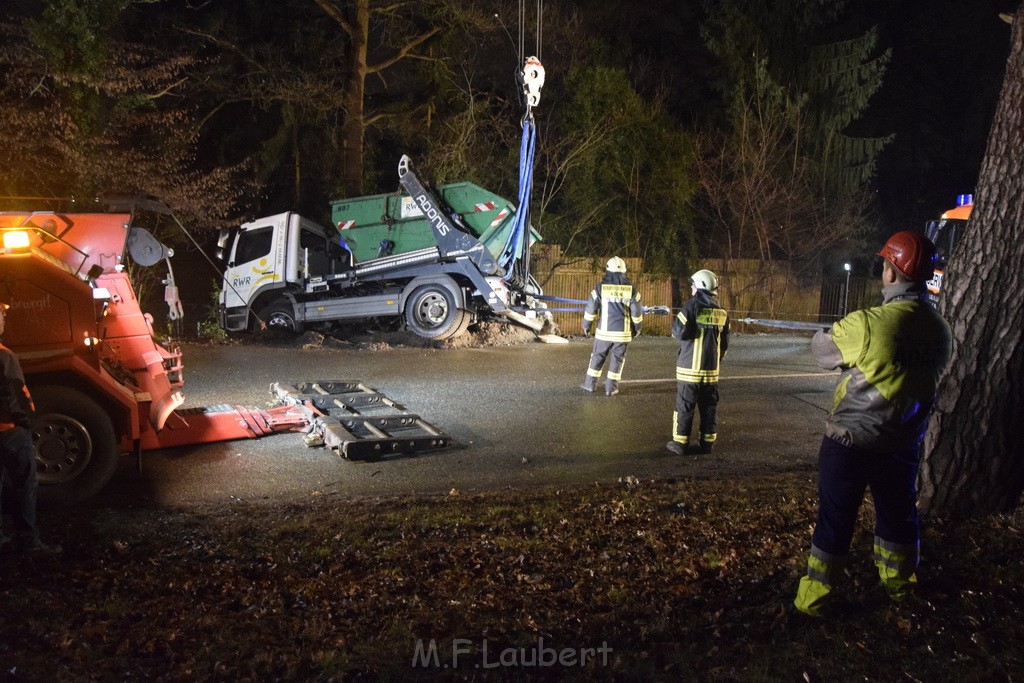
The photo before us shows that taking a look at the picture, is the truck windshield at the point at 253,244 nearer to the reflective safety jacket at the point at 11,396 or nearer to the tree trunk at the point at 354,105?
the tree trunk at the point at 354,105

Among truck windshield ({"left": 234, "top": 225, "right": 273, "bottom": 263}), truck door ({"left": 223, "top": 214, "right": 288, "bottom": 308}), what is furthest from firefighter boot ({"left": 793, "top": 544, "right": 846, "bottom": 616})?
truck windshield ({"left": 234, "top": 225, "right": 273, "bottom": 263})

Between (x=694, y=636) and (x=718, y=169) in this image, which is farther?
(x=718, y=169)

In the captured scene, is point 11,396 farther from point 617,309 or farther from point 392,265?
point 392,265

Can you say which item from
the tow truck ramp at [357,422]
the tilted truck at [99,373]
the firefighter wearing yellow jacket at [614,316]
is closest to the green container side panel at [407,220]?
the firefighter wearing yellow jacket at [614,316]

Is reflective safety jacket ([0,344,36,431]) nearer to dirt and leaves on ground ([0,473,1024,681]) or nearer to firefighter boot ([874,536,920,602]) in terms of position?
dirt and leaves on ground ([0,473,1024,681])

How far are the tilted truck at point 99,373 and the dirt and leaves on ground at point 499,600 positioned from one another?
2.63 ft

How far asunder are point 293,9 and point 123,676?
68.4 ft

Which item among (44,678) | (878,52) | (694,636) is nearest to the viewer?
(44,678)

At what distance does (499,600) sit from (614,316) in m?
6.39

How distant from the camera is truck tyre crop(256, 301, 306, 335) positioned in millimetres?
16266

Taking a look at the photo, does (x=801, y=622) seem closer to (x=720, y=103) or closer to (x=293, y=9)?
(x=293, y=9)

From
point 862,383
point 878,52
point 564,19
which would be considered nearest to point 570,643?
point 862,383

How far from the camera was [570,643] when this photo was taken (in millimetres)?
3660

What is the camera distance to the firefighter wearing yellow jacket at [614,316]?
10109 mm
